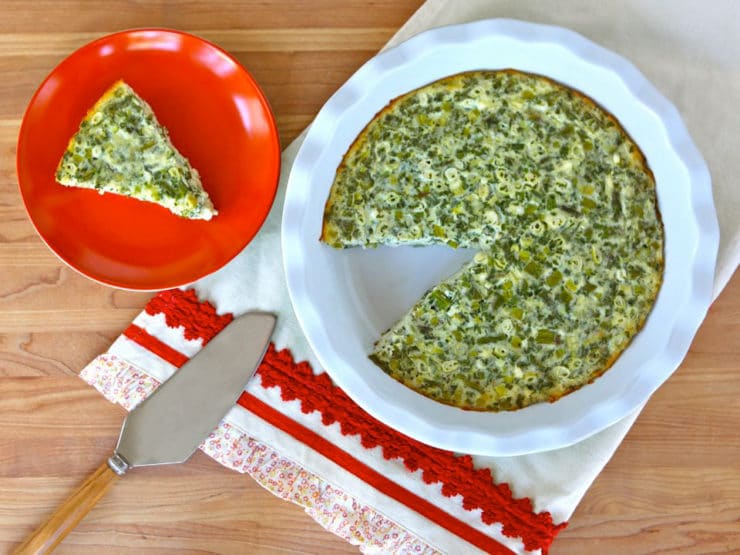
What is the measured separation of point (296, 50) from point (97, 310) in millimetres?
1175

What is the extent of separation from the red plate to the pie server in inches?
11.3

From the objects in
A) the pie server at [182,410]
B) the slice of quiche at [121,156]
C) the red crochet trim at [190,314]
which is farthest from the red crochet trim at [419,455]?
the slice of quiche at [121,156]

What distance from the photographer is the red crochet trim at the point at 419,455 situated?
231 centimetres

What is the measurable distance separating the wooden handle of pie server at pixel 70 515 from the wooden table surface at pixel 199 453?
10cm

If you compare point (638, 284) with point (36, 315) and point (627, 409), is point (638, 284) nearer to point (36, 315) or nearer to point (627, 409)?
point (627, 409)

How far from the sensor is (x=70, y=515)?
232cm

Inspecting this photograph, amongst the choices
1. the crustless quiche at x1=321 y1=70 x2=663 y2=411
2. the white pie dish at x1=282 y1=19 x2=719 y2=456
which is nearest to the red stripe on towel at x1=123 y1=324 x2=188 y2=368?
the white pie dish at x1=282 y1=19 x2=719 y2=456

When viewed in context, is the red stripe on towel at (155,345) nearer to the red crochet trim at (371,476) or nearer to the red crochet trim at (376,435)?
the red crochet trim at (376,435)

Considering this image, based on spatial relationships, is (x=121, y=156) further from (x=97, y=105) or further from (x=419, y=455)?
(x=419, y=455)

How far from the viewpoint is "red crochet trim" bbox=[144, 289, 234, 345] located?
94.2 inches

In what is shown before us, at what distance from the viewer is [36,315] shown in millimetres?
2477

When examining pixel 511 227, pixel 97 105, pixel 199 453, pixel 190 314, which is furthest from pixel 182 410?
pixel 511 227

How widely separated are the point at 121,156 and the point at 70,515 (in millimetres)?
1228

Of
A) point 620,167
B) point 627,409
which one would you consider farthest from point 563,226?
point 627,409
